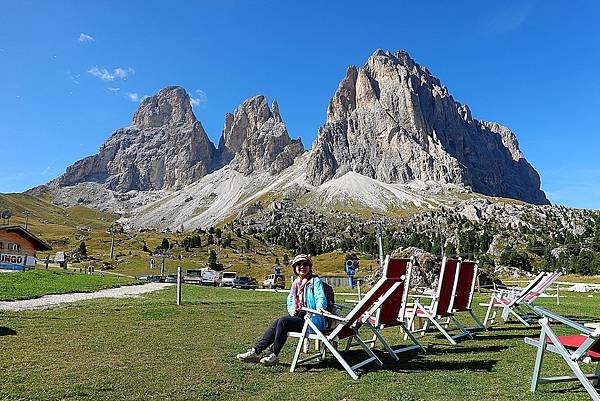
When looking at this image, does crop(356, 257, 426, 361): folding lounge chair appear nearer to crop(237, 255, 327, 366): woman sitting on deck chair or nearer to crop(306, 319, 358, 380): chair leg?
crop(237, 255, 327, 366): woman sitting on deck chair

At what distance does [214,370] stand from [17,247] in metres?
51.9

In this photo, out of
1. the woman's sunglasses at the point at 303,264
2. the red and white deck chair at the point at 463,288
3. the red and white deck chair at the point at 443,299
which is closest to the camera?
the woman's sunglasses at the point at 303,264

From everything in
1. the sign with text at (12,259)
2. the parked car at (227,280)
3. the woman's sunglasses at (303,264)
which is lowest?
the parked car at (227,280)

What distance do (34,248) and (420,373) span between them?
55.8 m

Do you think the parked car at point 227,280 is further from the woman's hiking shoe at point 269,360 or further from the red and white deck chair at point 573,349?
the red and white deck chair at point 573,349

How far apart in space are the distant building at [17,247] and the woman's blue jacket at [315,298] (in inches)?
1740

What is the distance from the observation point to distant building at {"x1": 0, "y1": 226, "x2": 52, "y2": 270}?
45531 mm

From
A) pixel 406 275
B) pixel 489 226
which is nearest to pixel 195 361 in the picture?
pixel 406 275

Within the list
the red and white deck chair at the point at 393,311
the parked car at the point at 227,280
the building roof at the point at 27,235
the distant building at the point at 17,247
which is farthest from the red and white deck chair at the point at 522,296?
the building roof at the point at 27,235

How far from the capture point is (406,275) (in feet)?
29.0

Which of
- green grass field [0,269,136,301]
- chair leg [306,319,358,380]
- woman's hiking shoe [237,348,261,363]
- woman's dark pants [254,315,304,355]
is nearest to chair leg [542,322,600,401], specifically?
chair leg [306,319,358,380]

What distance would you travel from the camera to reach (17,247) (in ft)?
169

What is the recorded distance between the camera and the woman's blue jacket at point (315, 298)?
768 centimetres

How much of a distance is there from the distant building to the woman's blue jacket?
1740 inches
